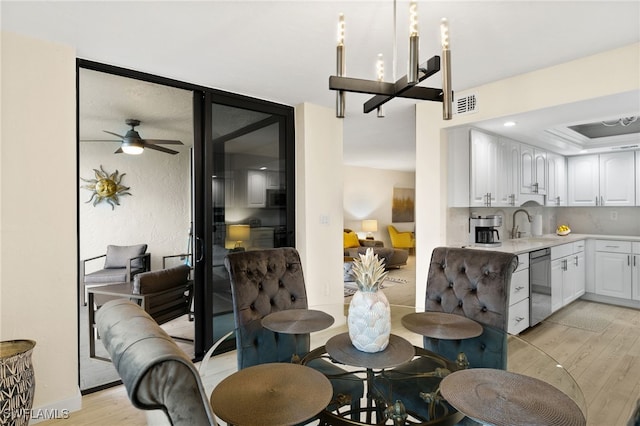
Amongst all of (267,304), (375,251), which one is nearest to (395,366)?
(267,304)

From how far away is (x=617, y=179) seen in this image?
4.79 m

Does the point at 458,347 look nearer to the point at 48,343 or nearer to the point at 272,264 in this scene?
the point at 272,264

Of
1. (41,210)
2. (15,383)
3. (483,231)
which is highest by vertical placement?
(41,210)

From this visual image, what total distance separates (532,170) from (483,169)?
4.16 feet

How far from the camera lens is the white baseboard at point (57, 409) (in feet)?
6.81

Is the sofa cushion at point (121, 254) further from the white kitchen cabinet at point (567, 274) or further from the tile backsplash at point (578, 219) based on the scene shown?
the white kitchen cabinet at point (567, 274)

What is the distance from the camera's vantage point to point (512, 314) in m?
3.23

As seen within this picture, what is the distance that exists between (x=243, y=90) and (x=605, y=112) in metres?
3.13

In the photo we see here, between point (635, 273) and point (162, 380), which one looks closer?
point (162, 380)

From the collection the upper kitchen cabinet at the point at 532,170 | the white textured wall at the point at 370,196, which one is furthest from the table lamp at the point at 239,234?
the white textured wall at the point at 370,196

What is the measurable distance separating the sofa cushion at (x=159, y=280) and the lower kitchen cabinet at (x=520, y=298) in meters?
3.15

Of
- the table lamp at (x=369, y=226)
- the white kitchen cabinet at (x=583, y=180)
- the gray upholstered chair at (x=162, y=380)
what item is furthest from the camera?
the table lamp at (x=369, y=226)

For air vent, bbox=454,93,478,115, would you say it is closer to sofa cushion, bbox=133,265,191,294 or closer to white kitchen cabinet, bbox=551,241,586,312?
white kitchen cabinet, bbox=551,241,586,312

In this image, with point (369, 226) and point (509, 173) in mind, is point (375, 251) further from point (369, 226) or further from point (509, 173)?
point (509, 173)
